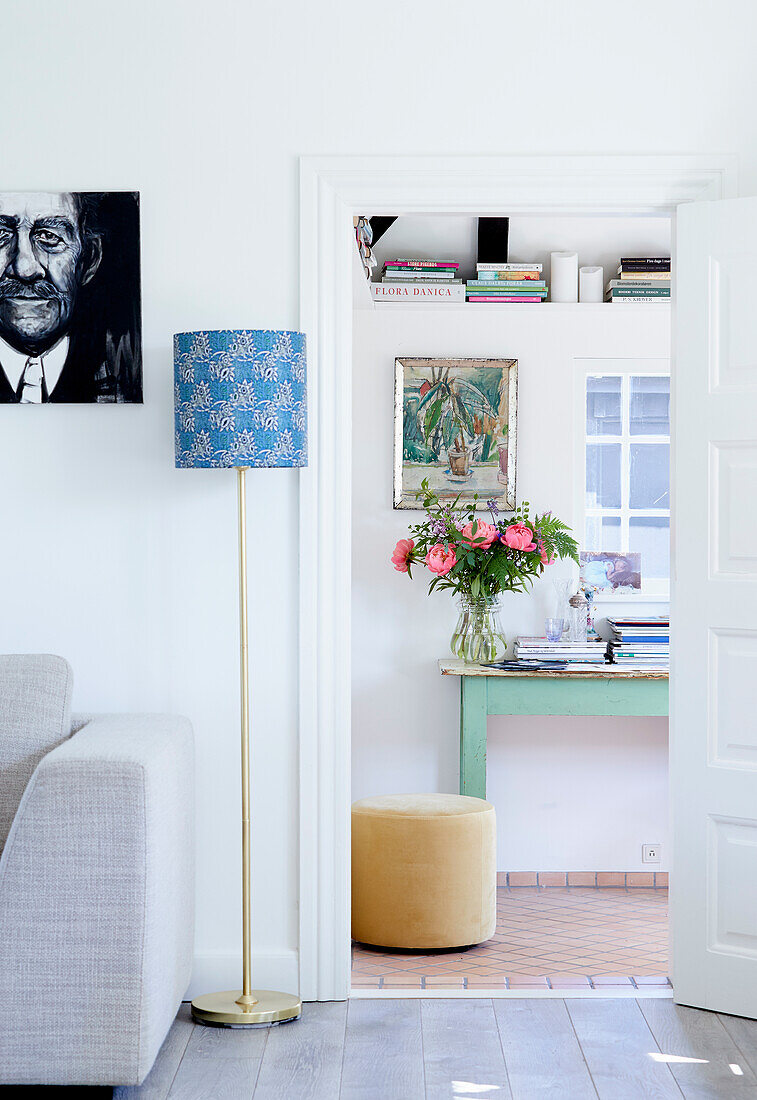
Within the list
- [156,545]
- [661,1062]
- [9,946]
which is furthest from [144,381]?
[661,1062]

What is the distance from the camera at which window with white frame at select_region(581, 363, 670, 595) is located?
4.29 m

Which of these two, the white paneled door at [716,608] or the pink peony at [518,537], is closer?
the white paneled door at [716,608]

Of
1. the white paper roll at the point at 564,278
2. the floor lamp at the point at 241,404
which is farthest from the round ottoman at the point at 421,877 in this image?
the white paper roll at the point at 564,278

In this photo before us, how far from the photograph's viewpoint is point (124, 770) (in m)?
2.25

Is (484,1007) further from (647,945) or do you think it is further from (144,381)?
(144,381)

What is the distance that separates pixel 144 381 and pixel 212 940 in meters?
1.42

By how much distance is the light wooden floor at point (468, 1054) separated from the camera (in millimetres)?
2348

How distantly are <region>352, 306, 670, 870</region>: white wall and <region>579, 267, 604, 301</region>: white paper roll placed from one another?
0.08 m

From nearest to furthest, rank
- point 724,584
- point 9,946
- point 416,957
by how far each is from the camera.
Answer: point 9,946
point 724,584
point 416,957

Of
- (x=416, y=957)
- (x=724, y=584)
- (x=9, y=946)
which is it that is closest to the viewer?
(x=9, y=946)

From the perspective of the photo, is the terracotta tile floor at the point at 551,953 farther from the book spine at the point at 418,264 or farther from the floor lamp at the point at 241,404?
the book spine at the point at 418,264

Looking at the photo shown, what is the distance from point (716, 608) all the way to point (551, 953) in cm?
122

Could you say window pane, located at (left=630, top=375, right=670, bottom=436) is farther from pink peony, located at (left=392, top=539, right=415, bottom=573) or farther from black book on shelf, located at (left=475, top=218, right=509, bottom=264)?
pink peony, located at (left=392, top=539, right=415, bottom=573)

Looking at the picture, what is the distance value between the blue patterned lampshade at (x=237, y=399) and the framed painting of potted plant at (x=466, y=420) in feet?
5.49
